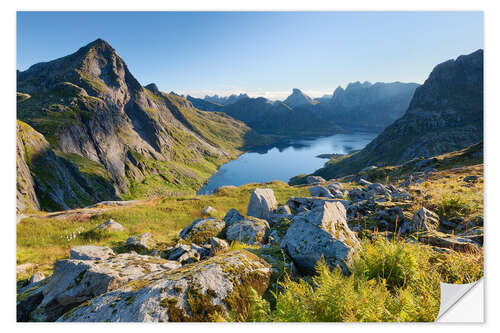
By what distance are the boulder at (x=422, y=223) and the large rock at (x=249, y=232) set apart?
533cm

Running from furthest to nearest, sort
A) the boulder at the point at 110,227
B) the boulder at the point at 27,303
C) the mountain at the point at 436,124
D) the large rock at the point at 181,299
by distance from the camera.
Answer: the mountain at the point at 436,124 < the boulder at the point at 110,227 < the boulder at the point at 27,303 < the large rock at the point at 181,299

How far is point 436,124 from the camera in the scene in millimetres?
139750

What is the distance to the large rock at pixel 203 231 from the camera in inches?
424

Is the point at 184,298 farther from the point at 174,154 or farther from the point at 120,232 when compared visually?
the point at 174,154

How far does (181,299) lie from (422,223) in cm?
748

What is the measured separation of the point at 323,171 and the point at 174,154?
113 meters

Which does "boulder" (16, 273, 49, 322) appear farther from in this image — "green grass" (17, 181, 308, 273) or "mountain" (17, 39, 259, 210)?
"mountain" (17, 39, 259, 210)

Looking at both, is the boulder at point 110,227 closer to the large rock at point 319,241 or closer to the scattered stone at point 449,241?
the large rock at point 319,241

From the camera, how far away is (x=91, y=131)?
9844 cm

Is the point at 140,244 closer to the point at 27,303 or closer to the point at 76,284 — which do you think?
the point at 27,303

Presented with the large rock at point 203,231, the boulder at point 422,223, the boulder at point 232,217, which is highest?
the boulder at point 422,223

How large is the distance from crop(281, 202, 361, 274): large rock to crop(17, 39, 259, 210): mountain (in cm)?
3101

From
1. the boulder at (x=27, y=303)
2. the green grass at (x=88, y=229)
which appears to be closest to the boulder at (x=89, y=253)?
the green grass at (x=88, y=229)
